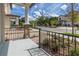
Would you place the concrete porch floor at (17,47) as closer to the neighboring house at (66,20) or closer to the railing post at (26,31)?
the railing post at (26,31)

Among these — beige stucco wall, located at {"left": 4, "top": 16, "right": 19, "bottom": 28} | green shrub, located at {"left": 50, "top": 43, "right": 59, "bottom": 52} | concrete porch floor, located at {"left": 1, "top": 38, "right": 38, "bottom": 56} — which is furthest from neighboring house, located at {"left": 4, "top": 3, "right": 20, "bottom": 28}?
green shrub, located at {"left": 50, "top": 43, "right": 59, "bottom": 52}

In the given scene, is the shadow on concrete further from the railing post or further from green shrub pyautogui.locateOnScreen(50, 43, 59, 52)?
green shrub pyautogui.locateOnScreen(50, 43, 59, 52)

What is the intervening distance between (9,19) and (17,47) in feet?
1.41

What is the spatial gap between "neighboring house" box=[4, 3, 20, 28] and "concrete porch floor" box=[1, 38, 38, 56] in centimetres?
25

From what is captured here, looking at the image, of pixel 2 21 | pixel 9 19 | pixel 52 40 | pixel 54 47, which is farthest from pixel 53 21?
pixel 2 21

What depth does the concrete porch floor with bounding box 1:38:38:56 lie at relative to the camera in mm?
2732

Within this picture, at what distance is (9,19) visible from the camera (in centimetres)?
271

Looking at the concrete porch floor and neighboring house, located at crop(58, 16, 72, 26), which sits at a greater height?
neighboring house, located at crop(58, 16, 72, 26)

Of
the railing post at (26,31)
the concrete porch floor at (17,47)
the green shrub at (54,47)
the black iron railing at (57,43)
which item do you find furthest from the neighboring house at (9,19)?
the green shrub at (54,47)

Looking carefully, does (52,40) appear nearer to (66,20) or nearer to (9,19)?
(66,20)

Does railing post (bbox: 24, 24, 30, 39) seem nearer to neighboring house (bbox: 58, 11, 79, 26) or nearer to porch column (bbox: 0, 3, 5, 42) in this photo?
porch column (bbox: 0, 3, 5, 42)

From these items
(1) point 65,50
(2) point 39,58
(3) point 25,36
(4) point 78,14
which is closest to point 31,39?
(3) point 25,36

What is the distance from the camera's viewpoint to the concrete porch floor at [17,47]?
273 centimetres

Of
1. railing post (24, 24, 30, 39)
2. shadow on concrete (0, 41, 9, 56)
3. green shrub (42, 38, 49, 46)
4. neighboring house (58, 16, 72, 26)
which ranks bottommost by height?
shadow on concrete (0, 41, 9, 56)
